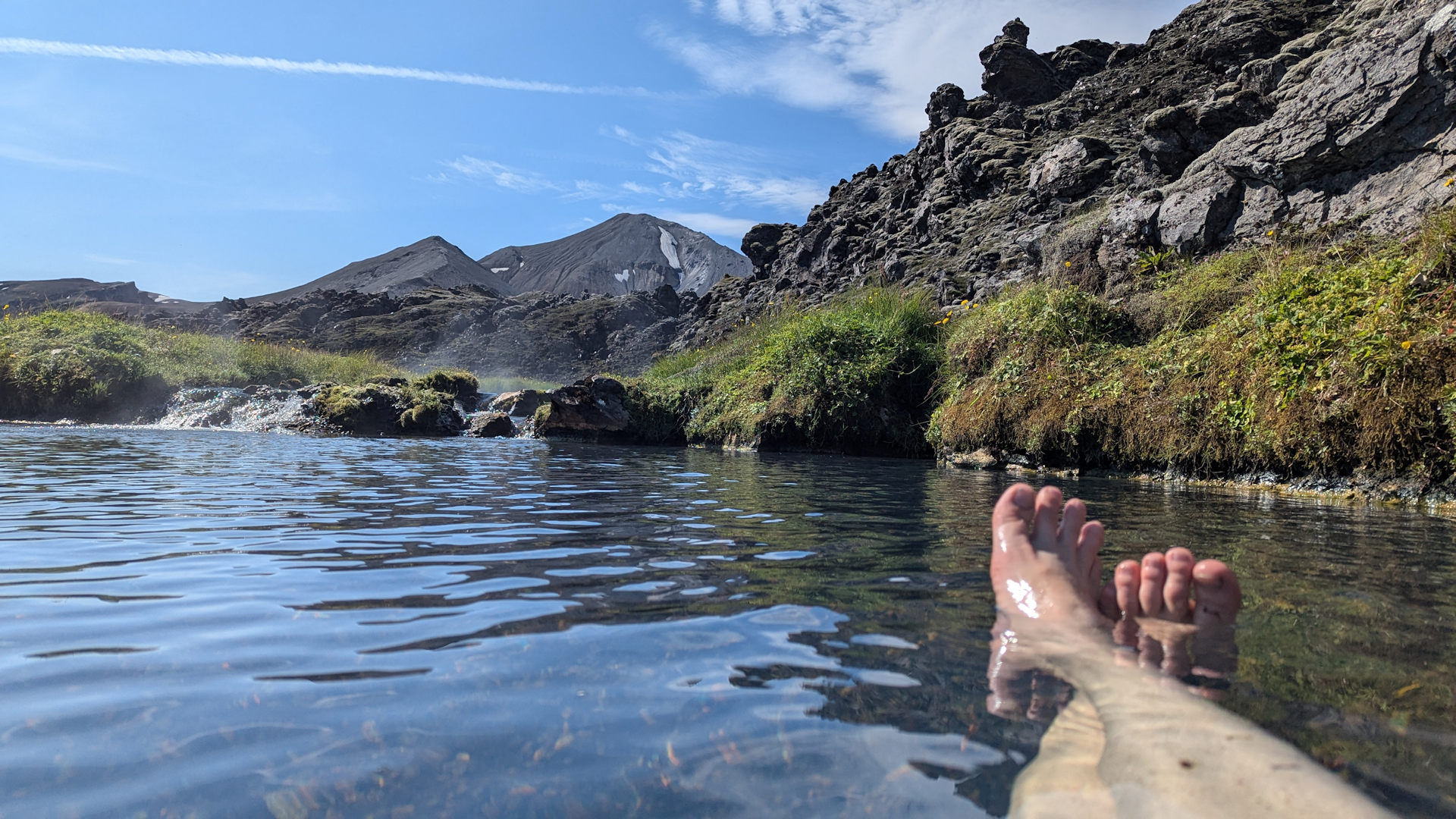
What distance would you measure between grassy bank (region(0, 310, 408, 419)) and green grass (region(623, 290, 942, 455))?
11.0 metres

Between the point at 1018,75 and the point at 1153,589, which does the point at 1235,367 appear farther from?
the point at 1018,75

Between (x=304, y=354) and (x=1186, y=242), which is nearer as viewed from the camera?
(x=1186, y=242)

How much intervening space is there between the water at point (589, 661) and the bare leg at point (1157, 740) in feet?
0.35

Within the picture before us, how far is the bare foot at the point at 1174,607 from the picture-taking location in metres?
1.95

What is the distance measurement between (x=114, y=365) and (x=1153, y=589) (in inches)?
826

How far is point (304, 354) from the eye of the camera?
20.7 metres

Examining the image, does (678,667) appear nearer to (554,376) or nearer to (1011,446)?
(1011,446)

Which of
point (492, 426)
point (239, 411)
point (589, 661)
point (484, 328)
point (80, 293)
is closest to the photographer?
point (589, 661)

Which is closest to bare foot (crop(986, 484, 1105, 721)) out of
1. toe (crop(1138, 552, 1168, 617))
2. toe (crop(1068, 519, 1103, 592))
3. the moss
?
toe (crop(1068, 519, 1103, 592))

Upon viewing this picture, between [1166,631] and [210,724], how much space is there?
7.53ft

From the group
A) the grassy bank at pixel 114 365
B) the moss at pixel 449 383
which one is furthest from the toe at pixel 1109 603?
the grassy bank at pixel 114 365

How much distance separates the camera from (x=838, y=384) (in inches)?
438

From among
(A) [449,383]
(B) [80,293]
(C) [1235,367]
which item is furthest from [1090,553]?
(B) [80,293]

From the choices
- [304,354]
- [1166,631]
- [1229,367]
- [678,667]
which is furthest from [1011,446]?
[304,354]
